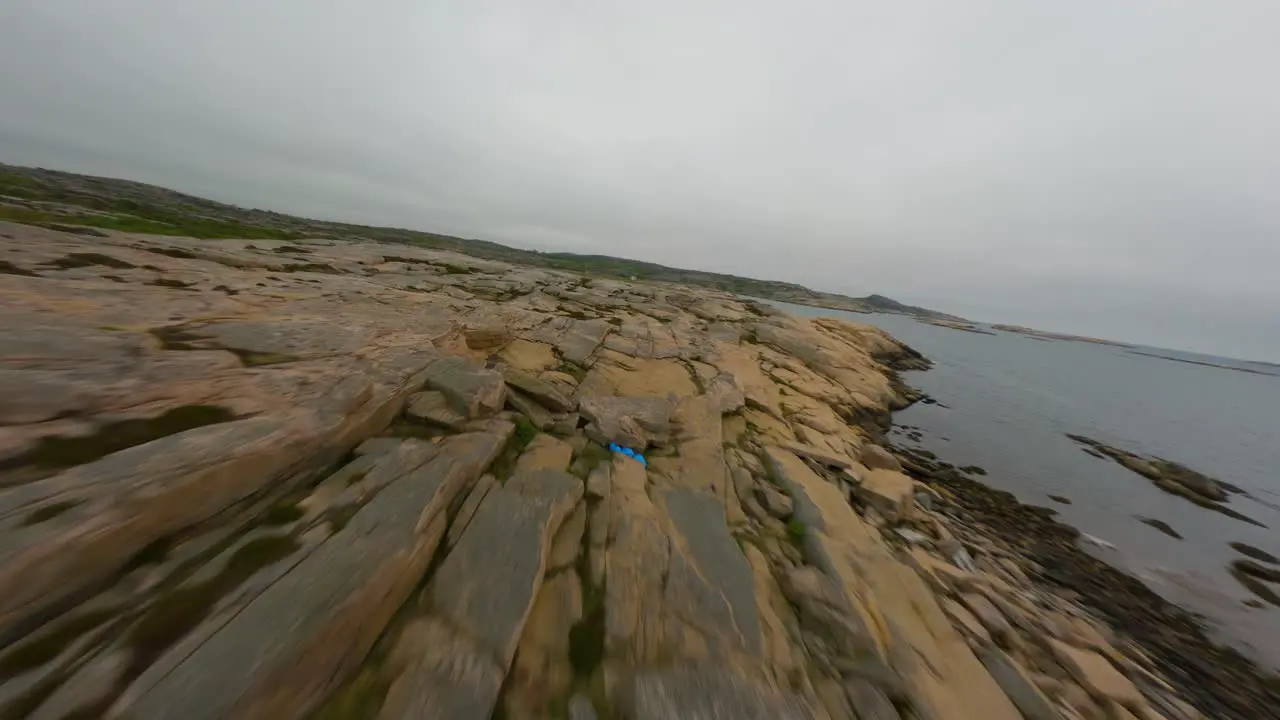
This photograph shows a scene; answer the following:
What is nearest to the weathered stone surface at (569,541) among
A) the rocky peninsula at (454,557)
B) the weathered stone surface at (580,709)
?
the rocky peninsula at (454,557)

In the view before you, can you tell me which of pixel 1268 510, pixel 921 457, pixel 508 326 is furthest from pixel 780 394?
pixel 1268 510

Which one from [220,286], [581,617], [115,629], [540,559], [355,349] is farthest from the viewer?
[220,286]

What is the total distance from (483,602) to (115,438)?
556cm

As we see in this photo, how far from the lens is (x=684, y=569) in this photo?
22.5ft

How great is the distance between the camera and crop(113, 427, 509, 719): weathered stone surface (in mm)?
3705

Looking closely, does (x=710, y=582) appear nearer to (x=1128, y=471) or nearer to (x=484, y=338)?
(x=484, y=338)

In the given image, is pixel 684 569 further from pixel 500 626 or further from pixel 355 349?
pixel 355 349

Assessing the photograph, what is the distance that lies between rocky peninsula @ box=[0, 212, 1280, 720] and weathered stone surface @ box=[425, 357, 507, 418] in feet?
0.27

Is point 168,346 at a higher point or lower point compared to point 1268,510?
higher

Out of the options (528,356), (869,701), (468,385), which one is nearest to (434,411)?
(468,385)

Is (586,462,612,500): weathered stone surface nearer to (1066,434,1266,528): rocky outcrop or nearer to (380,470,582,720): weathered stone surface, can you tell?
(380,470,582,720): weathered stone surface

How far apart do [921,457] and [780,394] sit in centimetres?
755

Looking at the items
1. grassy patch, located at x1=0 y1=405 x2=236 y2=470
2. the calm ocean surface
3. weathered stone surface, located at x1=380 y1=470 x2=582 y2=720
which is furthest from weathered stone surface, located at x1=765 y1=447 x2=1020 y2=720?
the calm ocean surface

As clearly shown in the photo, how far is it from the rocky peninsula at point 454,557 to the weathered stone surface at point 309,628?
0.08ft
